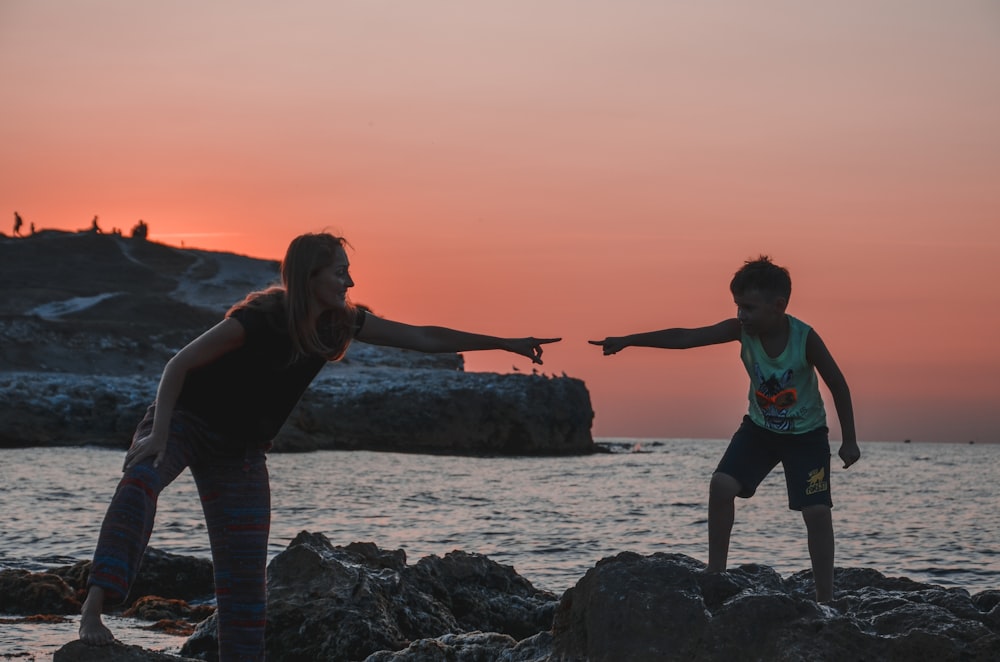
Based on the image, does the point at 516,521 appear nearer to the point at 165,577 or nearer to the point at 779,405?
the point at 165,577

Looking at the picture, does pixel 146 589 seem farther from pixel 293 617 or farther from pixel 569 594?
pixel 569 594

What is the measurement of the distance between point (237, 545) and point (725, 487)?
2.36 m

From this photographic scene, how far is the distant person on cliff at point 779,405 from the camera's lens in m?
5.38

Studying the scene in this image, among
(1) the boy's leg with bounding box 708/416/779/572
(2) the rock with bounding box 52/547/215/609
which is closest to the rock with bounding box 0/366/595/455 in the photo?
(2) the rock with bounding box 52/547/215/609

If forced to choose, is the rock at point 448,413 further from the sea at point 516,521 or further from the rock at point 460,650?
the rock at point 460,650

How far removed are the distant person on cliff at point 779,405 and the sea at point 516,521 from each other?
3.75 meters

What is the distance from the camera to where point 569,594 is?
4.87 meters

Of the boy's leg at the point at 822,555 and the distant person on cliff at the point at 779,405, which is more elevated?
the distant person on cliff at the point at 779,405

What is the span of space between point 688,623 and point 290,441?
4365 centimetres

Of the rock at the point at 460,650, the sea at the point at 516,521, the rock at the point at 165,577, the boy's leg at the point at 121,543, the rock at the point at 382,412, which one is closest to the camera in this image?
the boy's leg at the point at 121,543

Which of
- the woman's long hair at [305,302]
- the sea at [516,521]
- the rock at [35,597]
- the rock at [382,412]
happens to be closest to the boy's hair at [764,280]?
the woman's long hair at [305,302]

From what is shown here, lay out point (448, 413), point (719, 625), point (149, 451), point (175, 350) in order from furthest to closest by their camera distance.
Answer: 1. point (175, 350)
2. point (448, 413)
3. point (719, 625)
4. point (149, 451)

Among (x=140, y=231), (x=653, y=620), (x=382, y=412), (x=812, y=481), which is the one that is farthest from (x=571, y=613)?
(x=140, y=231)

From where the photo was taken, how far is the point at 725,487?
5.41 meters
